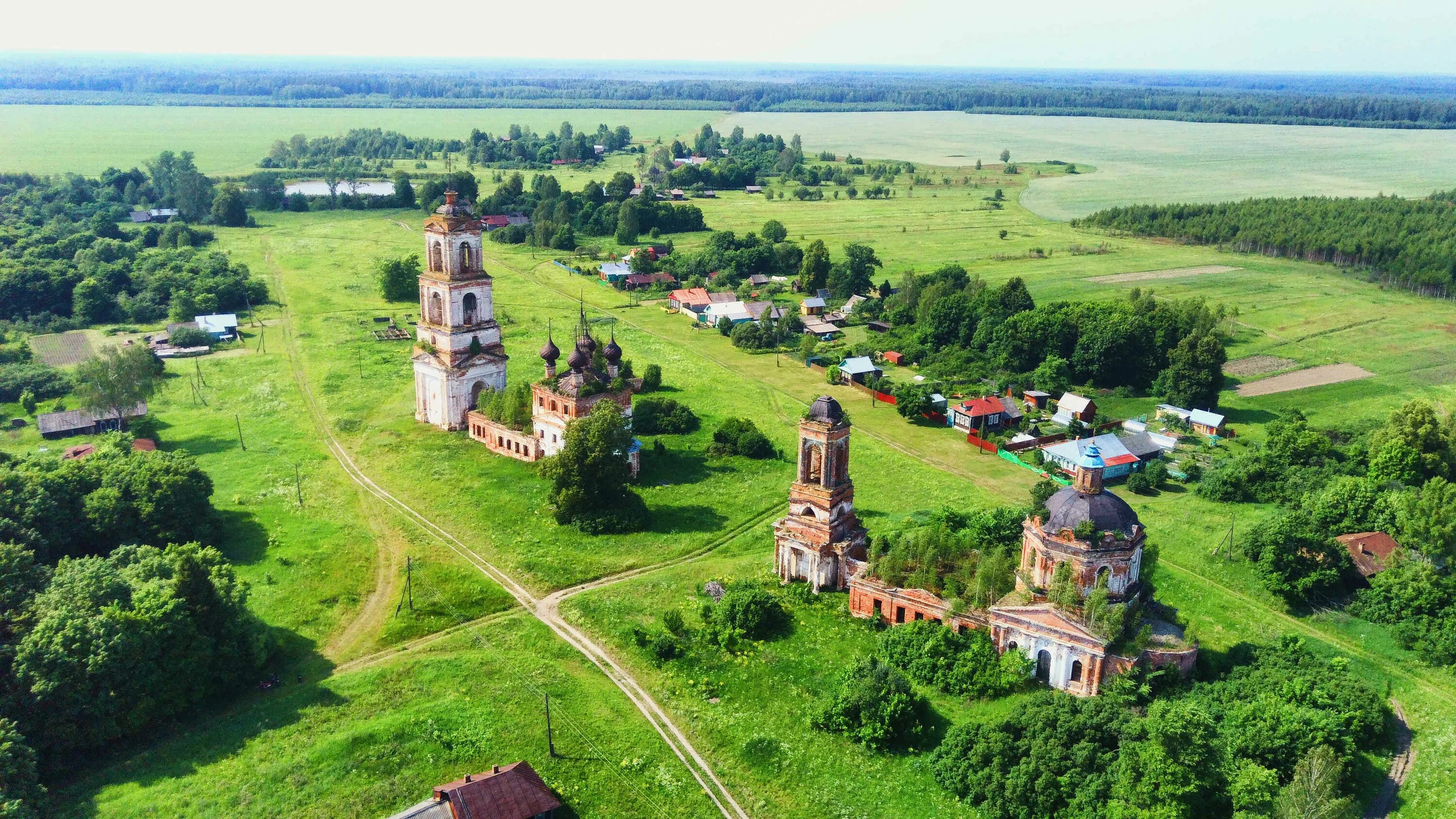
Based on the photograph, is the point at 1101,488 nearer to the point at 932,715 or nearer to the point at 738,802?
the point at 932,715

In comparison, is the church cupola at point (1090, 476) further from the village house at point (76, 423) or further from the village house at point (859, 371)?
the village house at point (76, 423)

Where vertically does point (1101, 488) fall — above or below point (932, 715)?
above

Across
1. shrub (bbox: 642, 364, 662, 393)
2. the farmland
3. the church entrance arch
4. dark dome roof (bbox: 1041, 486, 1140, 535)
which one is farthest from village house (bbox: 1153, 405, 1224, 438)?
the church entrance arch

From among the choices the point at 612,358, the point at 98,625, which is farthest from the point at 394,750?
the point at 612,358

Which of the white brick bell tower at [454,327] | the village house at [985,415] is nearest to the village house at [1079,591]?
the village house at [985,415]

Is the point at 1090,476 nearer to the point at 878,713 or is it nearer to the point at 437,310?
the point at 878,713

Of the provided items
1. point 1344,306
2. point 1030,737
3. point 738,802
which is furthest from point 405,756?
point 1344,306

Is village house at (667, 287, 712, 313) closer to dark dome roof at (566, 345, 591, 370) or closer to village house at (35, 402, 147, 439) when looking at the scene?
dark dome roof at (566, 345, 591, 370)
